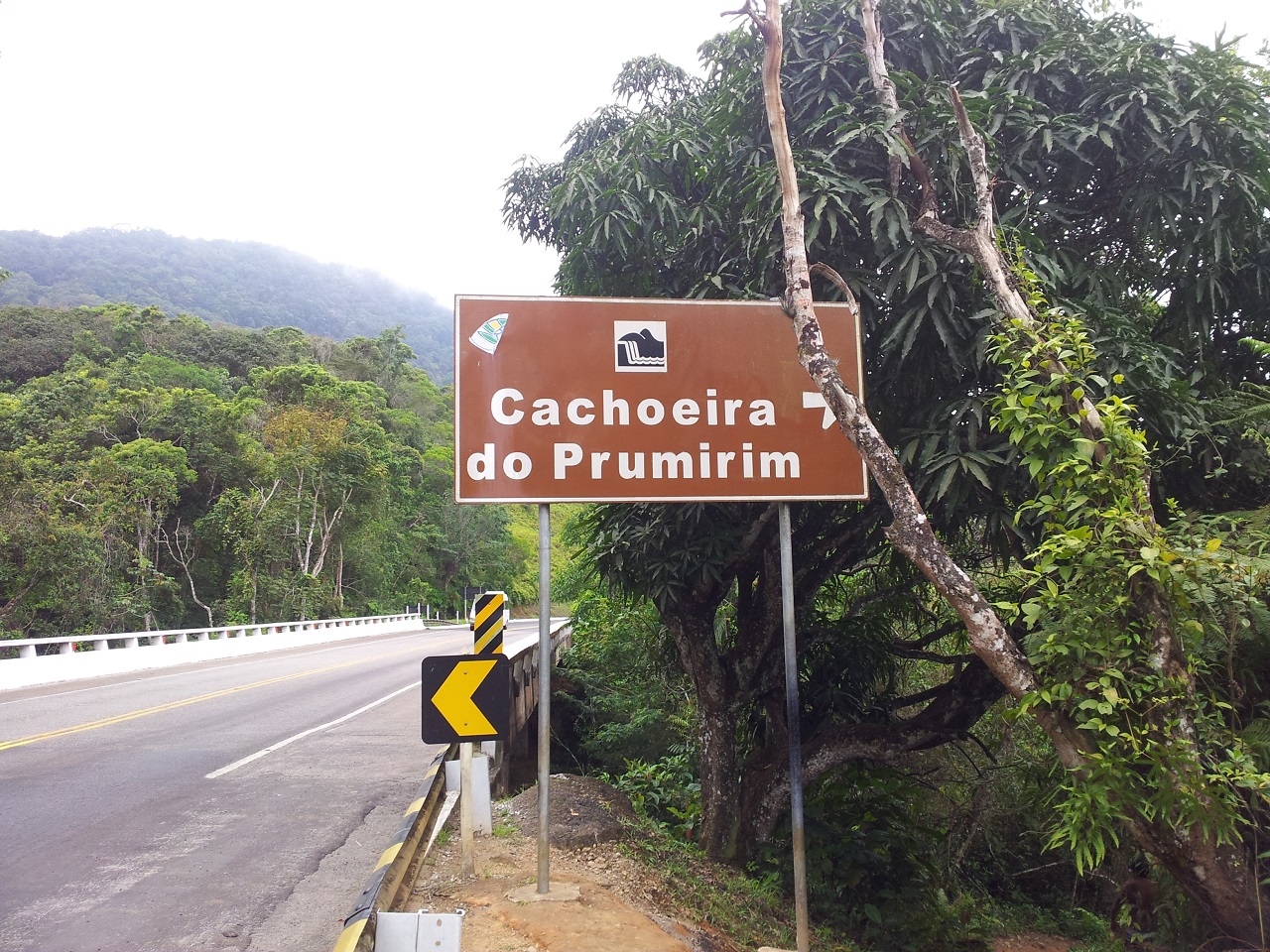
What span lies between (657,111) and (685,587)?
210 inches

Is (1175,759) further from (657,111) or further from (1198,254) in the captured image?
(657,111)

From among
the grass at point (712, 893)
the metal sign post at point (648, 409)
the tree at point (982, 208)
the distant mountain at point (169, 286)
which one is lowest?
the grass at point (712, 893)

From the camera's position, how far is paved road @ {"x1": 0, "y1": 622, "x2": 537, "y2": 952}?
5.12 meters


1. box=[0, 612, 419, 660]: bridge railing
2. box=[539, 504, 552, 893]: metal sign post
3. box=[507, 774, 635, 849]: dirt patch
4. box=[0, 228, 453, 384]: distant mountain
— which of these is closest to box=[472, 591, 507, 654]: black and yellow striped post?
box=[539, 504, 552, 893]: metal sign post

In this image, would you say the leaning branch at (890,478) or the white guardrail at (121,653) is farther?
the white guardrail at (121,653)

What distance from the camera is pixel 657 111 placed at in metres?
10.1

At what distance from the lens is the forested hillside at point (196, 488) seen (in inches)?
1329

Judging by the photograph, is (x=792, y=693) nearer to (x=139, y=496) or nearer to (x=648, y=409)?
(x=648, y=409)

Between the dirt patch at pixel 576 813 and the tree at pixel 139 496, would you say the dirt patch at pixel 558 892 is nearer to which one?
the dirt patch at pixel 576 813

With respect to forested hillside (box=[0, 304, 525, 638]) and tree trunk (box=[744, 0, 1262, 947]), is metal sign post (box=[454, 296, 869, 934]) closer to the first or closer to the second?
tree trunk (box=[744, 0, 1262, 947])

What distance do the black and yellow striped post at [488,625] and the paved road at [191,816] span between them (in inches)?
66.2

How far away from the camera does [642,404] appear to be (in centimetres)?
654

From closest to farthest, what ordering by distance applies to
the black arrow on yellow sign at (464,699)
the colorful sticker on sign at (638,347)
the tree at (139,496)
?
the black arrow on yellow sign at (464,699), the colorful sticker on sign at (638,347), the tree at (139,496)

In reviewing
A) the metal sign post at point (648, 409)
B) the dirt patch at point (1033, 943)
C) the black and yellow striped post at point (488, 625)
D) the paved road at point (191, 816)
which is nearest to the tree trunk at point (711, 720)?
the paved road at point (191, 816)
